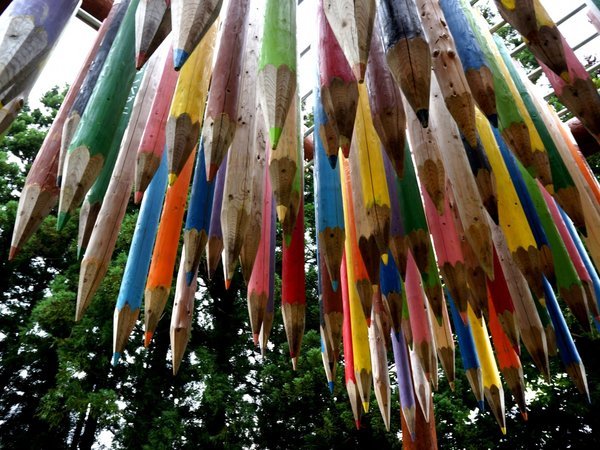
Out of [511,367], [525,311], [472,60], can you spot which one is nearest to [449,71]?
[472,60]

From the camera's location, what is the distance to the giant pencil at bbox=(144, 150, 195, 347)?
5.04ft

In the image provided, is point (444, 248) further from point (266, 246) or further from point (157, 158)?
point (157, 158)

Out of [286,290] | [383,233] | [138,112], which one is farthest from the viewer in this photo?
[286,290]

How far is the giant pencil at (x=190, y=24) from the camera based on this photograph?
2.90 ft

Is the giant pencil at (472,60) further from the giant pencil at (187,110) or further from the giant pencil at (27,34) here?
the giant pencil at (27,34)

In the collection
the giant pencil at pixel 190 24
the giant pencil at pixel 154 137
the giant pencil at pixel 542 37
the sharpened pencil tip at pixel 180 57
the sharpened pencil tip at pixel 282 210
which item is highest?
the giant pencil at pixel 154 137

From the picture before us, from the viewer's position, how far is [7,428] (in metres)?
8.35

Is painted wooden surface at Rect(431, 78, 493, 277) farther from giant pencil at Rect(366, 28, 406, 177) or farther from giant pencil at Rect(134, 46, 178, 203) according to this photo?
giant pencil at Rect(134, 46, 178, 203)

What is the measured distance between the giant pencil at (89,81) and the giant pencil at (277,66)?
51 centimetres

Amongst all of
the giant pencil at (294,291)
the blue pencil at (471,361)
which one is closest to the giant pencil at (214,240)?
the giant pencil at (294,291)

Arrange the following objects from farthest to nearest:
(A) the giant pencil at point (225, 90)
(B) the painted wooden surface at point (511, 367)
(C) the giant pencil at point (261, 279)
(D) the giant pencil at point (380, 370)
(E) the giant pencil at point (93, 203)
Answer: (D) the giant pencil at point (380, 370) < (B) the painted wooden surface at point (511, 367) < (C) the giant pencil at point (261, 279) < (E) the giant pencil at point (93, 203) < (A) the giant pencil at point (225, 90)

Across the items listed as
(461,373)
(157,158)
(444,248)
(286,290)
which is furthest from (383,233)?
(461,373)

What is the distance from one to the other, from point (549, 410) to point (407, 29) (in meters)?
7.47

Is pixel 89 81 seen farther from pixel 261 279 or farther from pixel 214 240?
pixel 261 279
